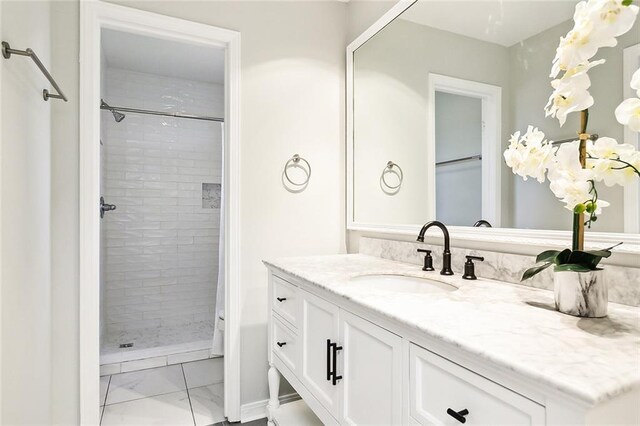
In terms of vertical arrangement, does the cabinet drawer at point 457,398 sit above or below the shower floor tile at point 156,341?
above

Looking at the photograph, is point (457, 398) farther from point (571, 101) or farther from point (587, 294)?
point (571, 101)

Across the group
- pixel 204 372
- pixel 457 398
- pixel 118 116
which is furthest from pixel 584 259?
pixel 118 116

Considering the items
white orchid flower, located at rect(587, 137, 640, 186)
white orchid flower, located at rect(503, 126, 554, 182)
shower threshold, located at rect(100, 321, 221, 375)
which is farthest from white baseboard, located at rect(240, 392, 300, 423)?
white orchid flower, located at rect(587, 137, 640, 186)

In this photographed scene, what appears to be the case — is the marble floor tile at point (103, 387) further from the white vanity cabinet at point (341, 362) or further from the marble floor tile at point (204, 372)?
the white vanity cabinet at point (341, 362)

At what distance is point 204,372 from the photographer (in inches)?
100

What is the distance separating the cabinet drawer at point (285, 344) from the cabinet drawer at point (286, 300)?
5 centimetres

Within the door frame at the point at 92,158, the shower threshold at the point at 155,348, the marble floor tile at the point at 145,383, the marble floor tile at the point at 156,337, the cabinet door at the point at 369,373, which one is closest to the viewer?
the cabinet door at the point at 369,373

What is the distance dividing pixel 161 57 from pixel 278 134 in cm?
162

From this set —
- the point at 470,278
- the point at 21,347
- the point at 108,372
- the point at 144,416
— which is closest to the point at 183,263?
the point at 108,372

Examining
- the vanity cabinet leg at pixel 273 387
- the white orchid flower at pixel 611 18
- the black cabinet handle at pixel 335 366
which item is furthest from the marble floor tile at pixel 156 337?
the white orchid flower at pixel 611 18

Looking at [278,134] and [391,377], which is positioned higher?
[278,134]

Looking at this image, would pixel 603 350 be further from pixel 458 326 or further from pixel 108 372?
pixel 108 372

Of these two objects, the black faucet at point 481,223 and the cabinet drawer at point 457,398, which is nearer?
the cabinet drawer at point 457,398

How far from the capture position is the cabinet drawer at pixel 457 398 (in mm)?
633
